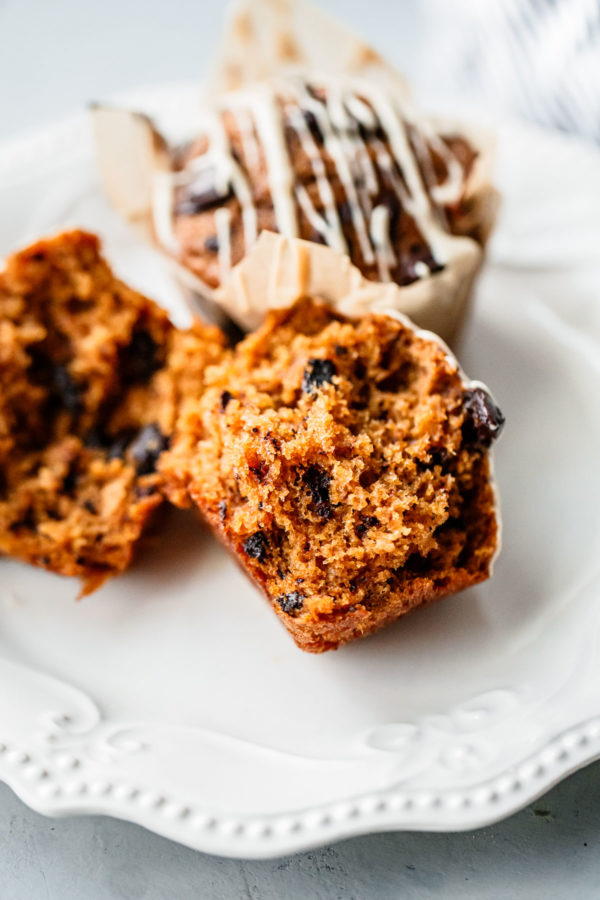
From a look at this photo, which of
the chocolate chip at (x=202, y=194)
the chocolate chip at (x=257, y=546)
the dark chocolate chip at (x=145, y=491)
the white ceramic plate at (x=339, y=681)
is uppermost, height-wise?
the chocolate chip at (x=202, y=194)

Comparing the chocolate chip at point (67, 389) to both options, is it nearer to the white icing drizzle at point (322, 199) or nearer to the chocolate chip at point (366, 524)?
the white icing drizzle at point (322, 199)

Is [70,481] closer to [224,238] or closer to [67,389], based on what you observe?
[67,389]

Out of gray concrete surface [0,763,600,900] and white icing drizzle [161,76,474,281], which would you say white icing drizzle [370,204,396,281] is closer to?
white icing drizzle [161,76,474,281]

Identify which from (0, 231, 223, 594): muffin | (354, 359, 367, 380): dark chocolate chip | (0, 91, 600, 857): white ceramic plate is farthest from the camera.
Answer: (0, 231, 223, 594): muffin

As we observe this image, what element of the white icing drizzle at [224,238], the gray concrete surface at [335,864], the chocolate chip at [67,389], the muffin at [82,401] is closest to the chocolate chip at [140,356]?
the muffin at [82,401]

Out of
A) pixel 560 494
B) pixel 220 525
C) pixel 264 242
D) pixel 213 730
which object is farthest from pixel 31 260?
pixel 560 494

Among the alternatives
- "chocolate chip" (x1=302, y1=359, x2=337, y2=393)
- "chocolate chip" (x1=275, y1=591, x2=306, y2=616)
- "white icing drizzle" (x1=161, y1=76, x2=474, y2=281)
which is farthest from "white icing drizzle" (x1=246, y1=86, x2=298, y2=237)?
"chocolate chip" (x1=275, y1=591, x2=306, y2=616)

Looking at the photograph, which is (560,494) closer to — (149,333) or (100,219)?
(149,333)
